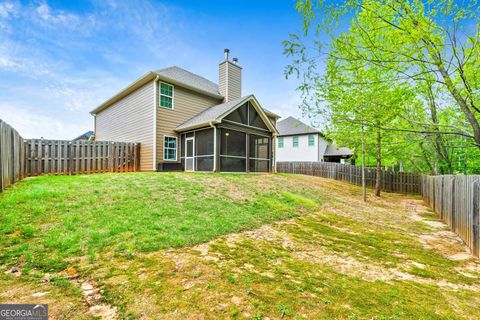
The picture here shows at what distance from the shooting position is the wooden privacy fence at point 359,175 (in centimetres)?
1761

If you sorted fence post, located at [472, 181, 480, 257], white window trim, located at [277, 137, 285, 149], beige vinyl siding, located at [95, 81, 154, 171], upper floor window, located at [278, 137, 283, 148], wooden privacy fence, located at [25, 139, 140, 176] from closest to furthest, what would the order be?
fence post, located at [472, 181, 480, 257]
wooden privacy fence, located at [25, 139, 140, 176]
beige vinyl siding, located at [95, 81, 154, 171]
white window trim, located at [277, 137, 285, 149]
upper floor window, located at [278, 137, 283, 148]

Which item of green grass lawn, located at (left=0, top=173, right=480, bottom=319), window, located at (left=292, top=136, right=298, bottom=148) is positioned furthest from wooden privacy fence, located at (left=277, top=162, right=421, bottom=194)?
green grass lawn, located at (left=0, top=173, right=480, bottom=319)

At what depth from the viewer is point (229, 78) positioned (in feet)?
54.7

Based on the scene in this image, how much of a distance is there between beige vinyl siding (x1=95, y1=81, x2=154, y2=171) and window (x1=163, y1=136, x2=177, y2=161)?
0.82 m

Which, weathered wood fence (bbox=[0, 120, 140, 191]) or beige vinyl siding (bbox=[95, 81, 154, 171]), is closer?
weathered wood fence (bbox=[0, 120, 140, 191])

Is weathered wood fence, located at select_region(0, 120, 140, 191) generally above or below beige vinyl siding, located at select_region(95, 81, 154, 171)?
below

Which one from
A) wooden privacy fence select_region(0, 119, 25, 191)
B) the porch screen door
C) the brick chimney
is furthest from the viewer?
the brick chimney

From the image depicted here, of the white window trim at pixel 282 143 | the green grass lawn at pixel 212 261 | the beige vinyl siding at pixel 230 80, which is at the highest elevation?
the beige vinyl siding at pixel 230 80

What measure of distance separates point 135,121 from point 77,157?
15.3 feet

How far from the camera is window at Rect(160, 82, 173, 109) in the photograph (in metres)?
13.5

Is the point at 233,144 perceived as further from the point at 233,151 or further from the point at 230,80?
the point at 230,80

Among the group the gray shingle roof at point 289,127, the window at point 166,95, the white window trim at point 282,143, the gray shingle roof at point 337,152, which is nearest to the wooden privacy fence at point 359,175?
the white window trim at point 282,143

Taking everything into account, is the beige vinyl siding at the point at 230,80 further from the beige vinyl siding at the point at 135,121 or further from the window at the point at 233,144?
the beige vinyl siding at the point at 135,121

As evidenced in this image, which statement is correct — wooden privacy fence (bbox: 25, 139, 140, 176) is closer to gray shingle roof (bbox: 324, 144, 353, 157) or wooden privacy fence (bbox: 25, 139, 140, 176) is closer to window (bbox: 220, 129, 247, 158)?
window (bbox: 220, 129, 247, 158)
